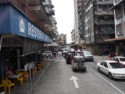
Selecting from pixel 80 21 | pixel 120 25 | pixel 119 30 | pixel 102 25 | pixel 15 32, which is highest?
pixel 80 21

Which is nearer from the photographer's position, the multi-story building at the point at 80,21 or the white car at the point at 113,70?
the white car at the point at 113,70

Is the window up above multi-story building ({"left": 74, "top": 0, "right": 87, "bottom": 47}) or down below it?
below

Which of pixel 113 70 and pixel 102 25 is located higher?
pixel 102 25

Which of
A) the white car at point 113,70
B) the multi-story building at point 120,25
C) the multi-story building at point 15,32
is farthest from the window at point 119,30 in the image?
the white car at point 113,70

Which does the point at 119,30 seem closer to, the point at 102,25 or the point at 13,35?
the point at 102,25

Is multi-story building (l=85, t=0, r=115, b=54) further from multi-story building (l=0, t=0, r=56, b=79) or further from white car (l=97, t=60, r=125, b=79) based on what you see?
white car (l=97, t=60, r=125, b=79)

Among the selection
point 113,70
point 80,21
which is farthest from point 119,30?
point 80,21

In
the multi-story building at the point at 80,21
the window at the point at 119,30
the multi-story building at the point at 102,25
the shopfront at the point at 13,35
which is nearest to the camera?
the shopfront at the point at 13,35

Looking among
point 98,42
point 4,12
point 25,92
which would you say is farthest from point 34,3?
point 98,42

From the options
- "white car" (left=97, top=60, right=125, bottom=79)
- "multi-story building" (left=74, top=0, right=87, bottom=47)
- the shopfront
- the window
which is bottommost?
"white car" (left=97, top=60, right=125, bottom=79)

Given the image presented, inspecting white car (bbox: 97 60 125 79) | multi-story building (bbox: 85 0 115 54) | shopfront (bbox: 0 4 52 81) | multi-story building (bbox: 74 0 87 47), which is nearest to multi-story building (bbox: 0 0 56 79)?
shopfront (bbox: 0 4 52 81)

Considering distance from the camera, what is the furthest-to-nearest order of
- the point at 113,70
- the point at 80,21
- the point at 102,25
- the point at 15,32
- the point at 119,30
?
the point at 80,21 → the point at 102,25 → the point at 119,30 → the point at 113,70 → the point at 15,32

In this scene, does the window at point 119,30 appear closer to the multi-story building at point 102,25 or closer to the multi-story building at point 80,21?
the multi-story building at point 102,25

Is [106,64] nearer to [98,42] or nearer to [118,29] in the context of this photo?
[118,29]
